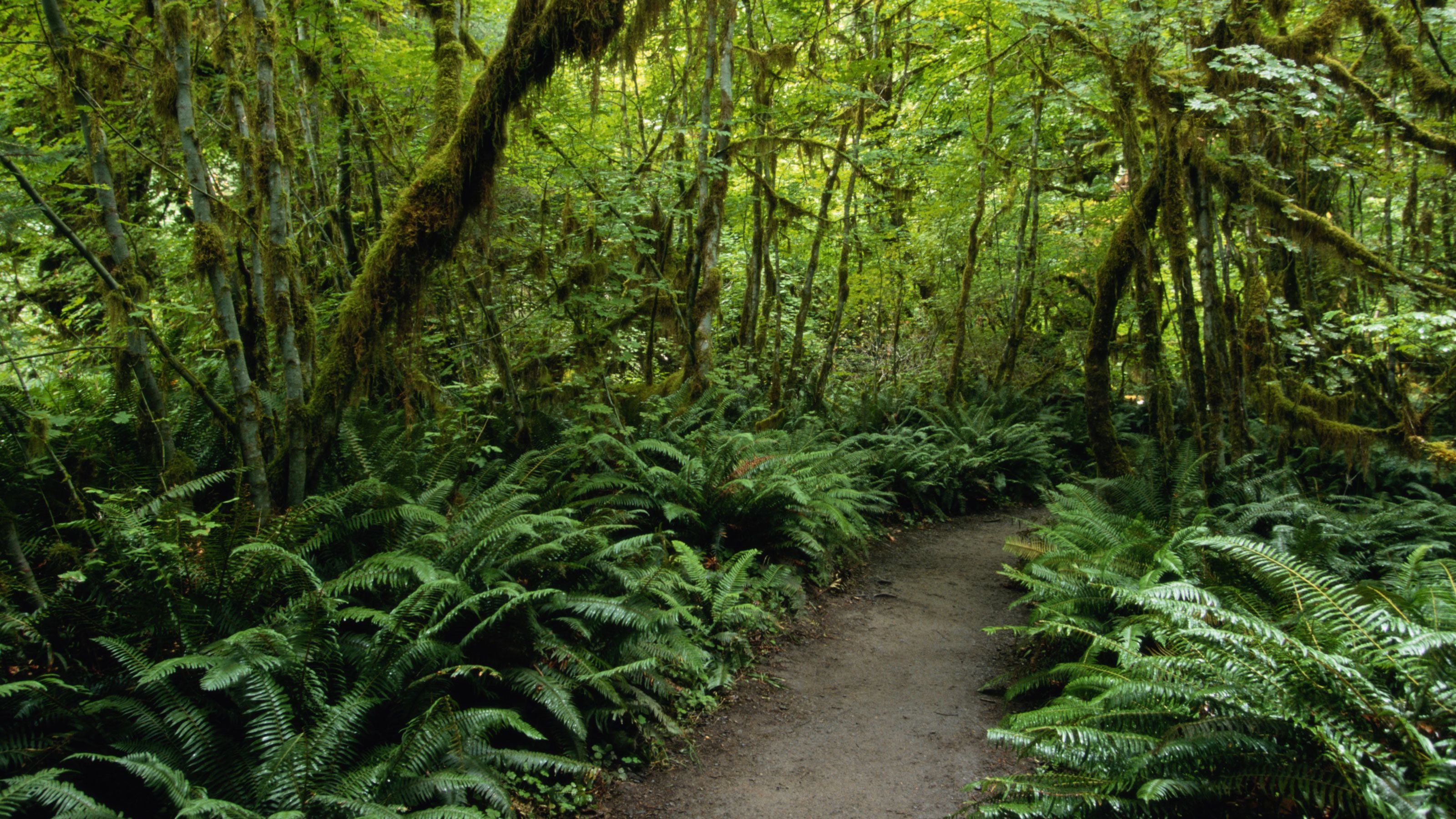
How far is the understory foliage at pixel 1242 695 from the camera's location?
7.99 feet

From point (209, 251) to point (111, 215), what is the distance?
669mm

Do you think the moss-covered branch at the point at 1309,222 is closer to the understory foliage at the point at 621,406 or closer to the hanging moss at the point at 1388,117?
the understory foliage at the point at 621,406

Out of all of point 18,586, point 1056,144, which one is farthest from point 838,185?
point 18,586

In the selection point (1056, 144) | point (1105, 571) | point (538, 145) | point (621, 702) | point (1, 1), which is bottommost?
point (621, 702)

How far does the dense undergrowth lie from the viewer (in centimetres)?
305

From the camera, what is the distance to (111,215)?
4.59m

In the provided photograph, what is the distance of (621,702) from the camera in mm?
4129

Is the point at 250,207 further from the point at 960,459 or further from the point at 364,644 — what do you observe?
the point at 960,459

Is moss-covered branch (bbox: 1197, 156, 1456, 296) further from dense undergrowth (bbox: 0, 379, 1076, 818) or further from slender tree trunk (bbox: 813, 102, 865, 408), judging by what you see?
dense undergrowth (bbox: 0, 379, 1076, 818)

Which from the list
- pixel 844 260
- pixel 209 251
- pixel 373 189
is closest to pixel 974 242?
pixel 844 260

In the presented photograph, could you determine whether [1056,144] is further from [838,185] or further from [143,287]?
[143,287]

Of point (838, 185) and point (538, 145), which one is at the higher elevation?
point (838, 185)

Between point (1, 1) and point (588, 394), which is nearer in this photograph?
point (1, 1)

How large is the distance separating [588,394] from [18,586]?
536 cm
